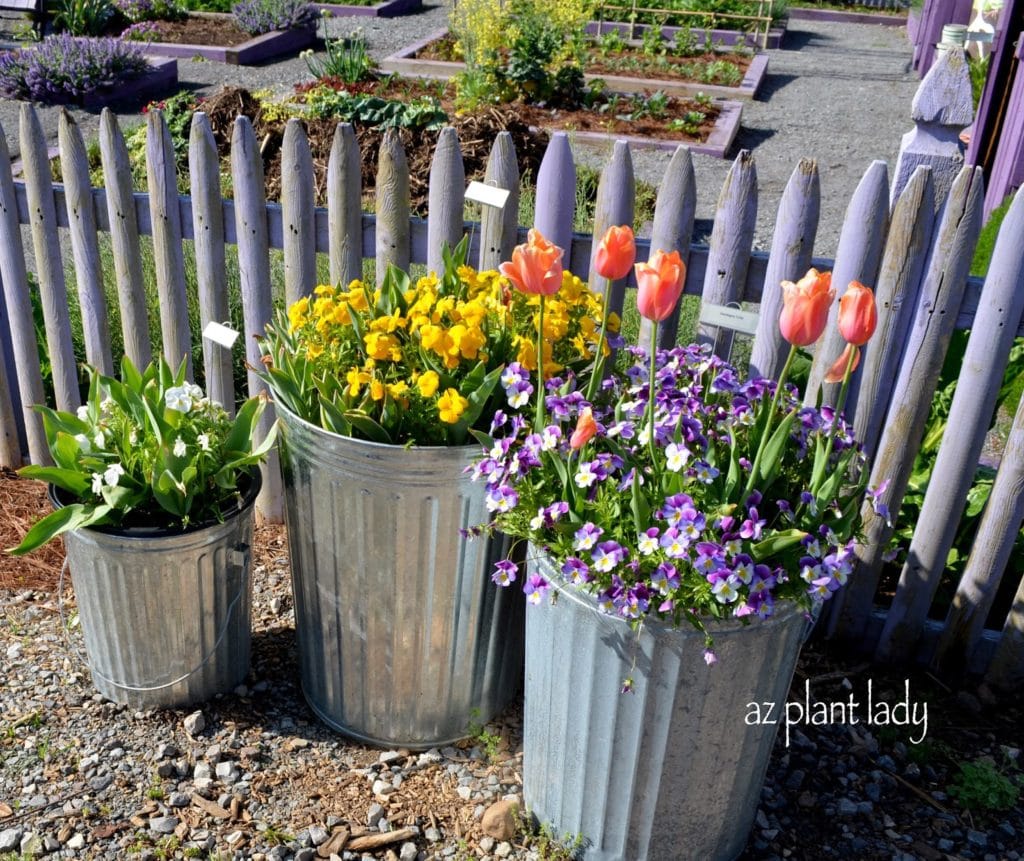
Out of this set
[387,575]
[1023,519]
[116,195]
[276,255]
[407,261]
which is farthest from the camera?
[276,255]

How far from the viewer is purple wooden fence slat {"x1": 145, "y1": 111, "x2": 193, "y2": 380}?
10.2ft

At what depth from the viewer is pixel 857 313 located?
1.79m

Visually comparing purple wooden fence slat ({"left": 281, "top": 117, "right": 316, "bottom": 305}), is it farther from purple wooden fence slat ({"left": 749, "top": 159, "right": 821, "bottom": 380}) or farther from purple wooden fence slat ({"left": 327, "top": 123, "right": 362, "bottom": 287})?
purple wooden fence slat ({"left": 749, "top": 159, "right": 821, "bottom": 380})

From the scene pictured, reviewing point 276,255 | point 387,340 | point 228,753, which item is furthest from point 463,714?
point 276,255

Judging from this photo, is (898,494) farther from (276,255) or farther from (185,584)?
(276,255)

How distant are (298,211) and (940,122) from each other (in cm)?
184

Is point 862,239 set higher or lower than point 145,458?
higher

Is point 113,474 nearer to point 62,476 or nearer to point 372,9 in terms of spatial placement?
point 62,476

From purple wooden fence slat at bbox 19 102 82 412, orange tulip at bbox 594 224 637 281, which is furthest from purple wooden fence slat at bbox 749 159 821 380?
purple wooden fence slat at bbox 19 102 82 412

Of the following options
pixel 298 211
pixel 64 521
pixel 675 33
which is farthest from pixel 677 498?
pixel 675 33

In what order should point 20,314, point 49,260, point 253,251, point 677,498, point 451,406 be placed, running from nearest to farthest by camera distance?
point 677,498 < point 451,406 < point 253,251 < point 49,260 < point 20,314

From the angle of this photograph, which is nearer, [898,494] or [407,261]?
[898,494]

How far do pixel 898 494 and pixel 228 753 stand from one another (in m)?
1.94

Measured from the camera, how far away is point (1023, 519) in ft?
9.25
